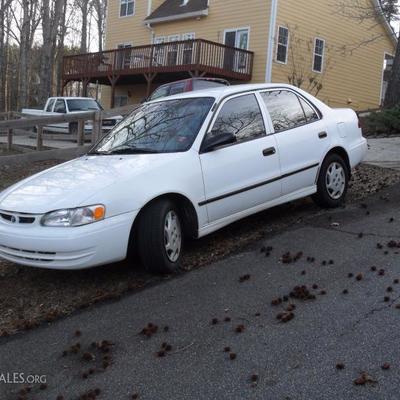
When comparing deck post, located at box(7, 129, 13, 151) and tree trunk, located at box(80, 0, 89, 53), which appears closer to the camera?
deck post, located at box(7, 129, 13, 151)

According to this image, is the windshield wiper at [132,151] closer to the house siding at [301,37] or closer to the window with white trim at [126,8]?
the house siding at [301,37]

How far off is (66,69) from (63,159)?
64.7 ft

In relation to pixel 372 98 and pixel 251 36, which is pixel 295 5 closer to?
pixel 251 36

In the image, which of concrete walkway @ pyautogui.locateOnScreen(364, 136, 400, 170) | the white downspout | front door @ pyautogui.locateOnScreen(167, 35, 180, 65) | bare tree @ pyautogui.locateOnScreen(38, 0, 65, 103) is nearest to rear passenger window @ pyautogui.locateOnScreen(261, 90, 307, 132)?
concrete walkway @ pyautogui.locateOnScreen(364, 136, 400, 170)

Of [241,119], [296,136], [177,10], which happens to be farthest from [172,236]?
[177,10]

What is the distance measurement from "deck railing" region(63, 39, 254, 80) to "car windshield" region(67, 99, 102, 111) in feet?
12.9

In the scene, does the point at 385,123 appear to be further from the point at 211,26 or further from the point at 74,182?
the point at 211,26

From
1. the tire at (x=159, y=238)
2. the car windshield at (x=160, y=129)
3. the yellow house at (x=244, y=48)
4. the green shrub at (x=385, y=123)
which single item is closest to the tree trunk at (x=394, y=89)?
the green shrub at (x=385, y=123)

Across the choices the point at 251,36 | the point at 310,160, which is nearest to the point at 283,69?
the point at 251,36

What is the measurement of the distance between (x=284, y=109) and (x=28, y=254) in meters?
3.30

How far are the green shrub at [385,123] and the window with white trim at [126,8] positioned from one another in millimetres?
18212

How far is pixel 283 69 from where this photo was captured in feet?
74.6

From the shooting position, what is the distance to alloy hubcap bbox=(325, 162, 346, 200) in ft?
21.7

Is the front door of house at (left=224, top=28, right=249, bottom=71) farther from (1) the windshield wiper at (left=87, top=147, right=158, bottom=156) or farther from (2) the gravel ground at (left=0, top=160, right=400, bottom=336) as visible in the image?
(1) the windshield wiper at (left=87, top=147, right=158, bottom=156)
